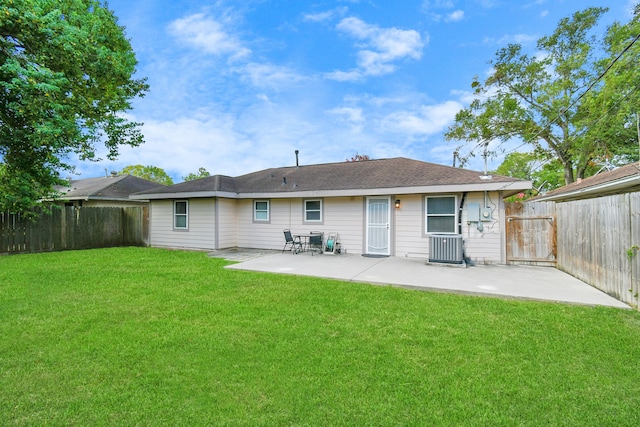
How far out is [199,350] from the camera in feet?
9.77

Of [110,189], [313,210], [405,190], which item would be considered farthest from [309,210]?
[110,189]

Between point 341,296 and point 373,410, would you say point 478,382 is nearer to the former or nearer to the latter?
point 373,410

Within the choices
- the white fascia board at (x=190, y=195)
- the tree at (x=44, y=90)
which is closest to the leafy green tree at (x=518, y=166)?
the white fascia board at (x=190, y=195)

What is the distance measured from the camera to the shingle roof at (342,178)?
866 cm

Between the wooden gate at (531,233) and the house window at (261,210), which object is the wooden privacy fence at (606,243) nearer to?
the wooden gate at (531,233)

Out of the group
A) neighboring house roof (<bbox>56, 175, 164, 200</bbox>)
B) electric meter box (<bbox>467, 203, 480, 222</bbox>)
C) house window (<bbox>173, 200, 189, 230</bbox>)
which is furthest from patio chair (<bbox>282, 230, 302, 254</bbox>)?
neighboring house roof (<bbox>56, 175, 164, 200</bbox>)

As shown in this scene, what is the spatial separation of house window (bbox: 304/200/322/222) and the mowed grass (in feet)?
17.9

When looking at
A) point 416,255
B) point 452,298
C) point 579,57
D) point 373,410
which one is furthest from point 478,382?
point 579,57

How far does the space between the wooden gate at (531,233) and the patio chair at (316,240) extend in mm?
5365

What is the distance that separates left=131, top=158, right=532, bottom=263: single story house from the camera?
26.7 feet

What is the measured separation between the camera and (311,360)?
2.79m

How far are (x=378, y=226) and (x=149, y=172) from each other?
116 feet

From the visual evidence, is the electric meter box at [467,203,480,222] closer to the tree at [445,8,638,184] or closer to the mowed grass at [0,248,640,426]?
the mowed grass at [0,248,640,426]

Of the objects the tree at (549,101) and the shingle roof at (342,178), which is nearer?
the shingle roof at (342,178)
